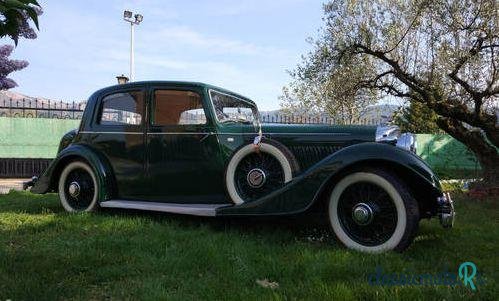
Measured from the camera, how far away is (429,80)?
10844mm

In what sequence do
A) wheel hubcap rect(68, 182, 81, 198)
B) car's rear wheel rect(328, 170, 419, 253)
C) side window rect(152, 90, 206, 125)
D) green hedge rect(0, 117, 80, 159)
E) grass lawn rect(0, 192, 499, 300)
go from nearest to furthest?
grass lawn rect(0, 192, 499, 300) → car's rear wheel rect(328, 170, 419, 253) → side window rect(152, 90, 206, 125) → wheel hubcap rect(68, 182, 81, 198) → green hedge rect(0, 117, 80, 159)

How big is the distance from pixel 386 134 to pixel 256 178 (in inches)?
54.6

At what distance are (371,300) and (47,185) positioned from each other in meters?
4.81

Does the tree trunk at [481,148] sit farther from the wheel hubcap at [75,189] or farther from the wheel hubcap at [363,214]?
the wheel hubcap at [75,189]

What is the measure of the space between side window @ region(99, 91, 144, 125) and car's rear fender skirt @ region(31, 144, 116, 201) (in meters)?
0.46

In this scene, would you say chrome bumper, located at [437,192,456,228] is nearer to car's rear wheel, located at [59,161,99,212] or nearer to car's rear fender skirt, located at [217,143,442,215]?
car's rear fender skirt, located at [217,143,442,215]

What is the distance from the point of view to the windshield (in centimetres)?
581

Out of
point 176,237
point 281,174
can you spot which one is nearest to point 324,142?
point 281,174

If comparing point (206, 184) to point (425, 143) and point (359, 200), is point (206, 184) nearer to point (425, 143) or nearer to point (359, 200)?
point (359, 200)

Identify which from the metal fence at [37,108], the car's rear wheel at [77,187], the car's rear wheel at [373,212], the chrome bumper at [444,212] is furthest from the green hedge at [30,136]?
the chrome bumper at [444,212]

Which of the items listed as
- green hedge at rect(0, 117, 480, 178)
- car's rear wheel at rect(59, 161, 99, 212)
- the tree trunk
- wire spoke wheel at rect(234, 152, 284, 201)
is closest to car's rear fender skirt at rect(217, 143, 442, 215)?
wire spoke wheel at rect(234, 152, 284, 201)

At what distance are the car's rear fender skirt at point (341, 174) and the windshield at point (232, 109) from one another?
4.51 feet

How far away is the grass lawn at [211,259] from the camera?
10.7 ft

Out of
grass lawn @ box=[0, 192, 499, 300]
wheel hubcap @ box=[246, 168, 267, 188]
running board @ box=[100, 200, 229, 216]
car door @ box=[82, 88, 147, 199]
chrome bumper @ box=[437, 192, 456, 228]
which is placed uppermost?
car door @ box=[82, 88, 147, 199]
